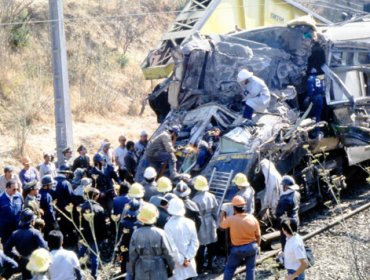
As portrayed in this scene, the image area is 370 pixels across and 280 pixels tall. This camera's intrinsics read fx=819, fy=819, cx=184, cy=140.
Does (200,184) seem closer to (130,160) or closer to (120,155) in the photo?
(130,160)

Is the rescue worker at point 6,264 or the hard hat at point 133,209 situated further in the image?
the hard hat at point 133,209

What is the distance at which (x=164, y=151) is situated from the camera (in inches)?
543

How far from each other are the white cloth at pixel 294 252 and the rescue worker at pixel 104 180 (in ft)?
15.1

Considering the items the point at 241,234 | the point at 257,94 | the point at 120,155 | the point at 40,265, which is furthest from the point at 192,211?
the point at 120,155

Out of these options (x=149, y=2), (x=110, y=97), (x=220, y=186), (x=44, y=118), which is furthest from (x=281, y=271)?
(x=149, y=2)

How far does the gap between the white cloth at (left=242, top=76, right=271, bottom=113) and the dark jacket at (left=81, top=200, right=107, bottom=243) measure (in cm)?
363

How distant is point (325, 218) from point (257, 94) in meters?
2.58

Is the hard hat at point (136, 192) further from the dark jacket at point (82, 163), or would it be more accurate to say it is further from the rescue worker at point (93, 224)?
the dark jacket at point (82, 163)

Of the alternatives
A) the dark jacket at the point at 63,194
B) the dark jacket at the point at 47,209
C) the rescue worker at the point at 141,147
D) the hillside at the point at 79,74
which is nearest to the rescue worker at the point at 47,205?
the dark jacket at the point at 47,209

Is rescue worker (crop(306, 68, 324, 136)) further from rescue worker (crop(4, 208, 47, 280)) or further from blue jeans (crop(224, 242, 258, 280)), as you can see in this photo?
rescue worker (crop(4, 208, 47, 280))

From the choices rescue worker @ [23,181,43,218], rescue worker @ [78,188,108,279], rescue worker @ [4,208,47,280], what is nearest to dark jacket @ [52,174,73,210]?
rescue worker @ [23,181,43,218]

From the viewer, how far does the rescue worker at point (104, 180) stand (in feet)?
44.9

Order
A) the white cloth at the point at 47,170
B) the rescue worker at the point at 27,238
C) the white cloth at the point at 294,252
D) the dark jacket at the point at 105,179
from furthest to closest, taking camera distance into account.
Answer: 1. the white cloth at the point at 47,170
2. the dark jacket at the point at 105,179
3. the rescue worker at the point at 27,238
4. the white cloth at the point at 294,252

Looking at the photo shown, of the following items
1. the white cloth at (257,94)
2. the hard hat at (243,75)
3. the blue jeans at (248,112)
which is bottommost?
the blue jeans at (248,112)
